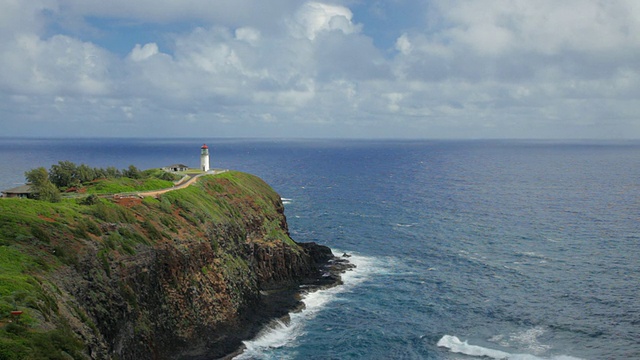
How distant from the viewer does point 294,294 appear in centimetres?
6862

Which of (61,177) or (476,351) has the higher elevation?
(61,177)

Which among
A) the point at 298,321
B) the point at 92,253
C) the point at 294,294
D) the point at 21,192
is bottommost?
the point at 298,321

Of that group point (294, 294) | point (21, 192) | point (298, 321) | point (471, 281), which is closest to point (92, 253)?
point (21, 192)

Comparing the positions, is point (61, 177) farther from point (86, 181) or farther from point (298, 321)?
point (298, 321)

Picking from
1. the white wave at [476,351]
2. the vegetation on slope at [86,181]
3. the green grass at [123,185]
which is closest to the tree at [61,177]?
the vegetation on slope at [86,181]

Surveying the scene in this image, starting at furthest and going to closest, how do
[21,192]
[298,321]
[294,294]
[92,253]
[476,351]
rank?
[294,294], [21,192], [298,321], [476,351], [92,253]

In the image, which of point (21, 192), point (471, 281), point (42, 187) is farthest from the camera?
point (471, 281)

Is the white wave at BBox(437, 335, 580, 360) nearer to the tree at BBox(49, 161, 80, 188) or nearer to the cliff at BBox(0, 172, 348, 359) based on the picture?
the cliff at BBox(0, 172, 348, 359)

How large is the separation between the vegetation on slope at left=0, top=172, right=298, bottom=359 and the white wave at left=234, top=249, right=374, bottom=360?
5.95 meters

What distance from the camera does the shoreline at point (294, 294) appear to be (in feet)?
188

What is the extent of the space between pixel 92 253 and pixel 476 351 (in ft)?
129

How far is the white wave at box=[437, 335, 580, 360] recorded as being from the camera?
4938 centimetres

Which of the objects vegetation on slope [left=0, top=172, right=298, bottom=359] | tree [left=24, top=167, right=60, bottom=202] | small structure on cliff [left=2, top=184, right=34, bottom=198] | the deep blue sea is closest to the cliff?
vegetation on slope [left=0, top=172, right=298, bottom=359]

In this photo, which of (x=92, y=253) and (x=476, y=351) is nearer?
(x=92, y=253)
